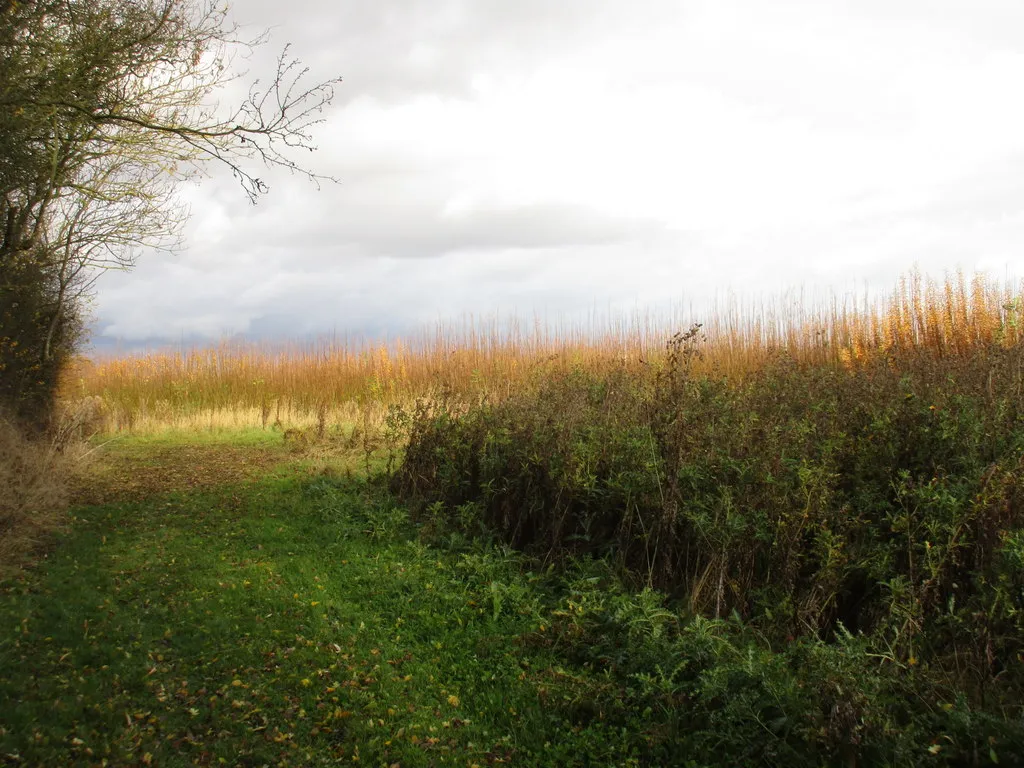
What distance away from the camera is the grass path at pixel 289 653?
10.7 feet

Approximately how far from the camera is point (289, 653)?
3.99 metres

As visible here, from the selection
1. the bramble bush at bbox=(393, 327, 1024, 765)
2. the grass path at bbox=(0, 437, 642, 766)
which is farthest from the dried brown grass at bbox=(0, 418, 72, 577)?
the bramble bush at bbox=(393, 327, 1024, 765)

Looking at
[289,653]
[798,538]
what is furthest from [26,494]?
[798,538]

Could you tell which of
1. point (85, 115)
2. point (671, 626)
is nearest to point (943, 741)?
point (671, 626)

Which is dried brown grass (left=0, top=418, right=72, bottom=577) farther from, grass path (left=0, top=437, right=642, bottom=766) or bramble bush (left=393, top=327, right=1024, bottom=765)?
bramble bush (left=393, top=327, right=1024, bottom=765)

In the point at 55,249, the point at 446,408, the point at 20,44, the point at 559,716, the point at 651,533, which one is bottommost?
the point at 559,716

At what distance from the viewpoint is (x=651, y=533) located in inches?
176

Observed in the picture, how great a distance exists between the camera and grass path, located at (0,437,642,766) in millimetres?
3262

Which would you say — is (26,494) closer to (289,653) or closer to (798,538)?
(289,653)

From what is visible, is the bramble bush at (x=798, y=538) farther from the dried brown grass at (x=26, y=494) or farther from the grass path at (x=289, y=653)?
the dried brown grass at (x=26, y=494)

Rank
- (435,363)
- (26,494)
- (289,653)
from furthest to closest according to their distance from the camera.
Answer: (435,363) → (26,494) → (289,653)

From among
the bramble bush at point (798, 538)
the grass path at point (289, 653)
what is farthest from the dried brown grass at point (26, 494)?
the bramble bush at point (798, 538)

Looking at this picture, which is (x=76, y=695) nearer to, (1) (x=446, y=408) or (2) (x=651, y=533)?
(2) (x=651, y=533)

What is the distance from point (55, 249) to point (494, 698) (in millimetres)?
8495
